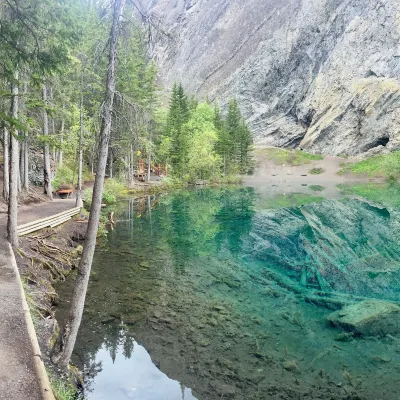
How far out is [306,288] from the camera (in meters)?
15.0

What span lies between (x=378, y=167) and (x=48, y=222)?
69976mm

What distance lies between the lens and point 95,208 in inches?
314

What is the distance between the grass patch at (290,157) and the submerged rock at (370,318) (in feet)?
255

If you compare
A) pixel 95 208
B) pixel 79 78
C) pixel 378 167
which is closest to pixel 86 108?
pixel 79 78

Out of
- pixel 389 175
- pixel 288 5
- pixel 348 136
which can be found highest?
pixel 288 5

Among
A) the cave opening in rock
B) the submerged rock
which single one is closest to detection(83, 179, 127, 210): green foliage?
the submerged rock

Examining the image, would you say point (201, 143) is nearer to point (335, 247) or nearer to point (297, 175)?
point (297, 175)

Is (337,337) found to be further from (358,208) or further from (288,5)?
(288,5)

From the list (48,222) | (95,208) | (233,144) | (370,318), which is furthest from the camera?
(233,144)

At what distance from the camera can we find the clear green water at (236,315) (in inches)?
344

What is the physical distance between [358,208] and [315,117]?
64517 millimetres

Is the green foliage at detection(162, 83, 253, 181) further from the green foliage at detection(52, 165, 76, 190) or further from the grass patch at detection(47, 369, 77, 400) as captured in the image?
the grass patch at detection(47, 369, 77, 400)

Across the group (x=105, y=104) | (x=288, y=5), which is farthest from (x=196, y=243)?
(x=288, y=5)

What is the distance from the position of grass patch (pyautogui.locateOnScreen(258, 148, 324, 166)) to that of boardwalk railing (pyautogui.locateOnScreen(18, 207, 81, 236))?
232 ft
